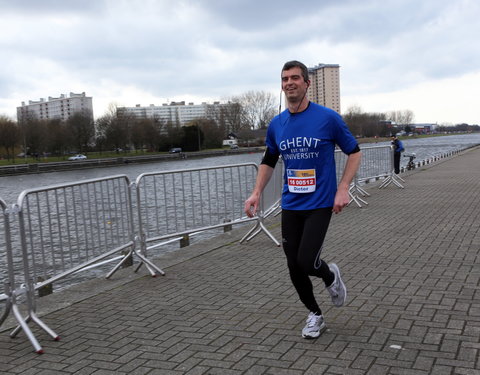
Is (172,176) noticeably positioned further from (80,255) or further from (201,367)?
(201,367)

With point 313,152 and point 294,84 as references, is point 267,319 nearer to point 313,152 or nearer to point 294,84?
point 313,152

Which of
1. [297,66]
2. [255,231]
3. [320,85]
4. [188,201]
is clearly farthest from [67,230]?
[320,85]

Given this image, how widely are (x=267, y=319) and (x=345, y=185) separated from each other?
1.46m

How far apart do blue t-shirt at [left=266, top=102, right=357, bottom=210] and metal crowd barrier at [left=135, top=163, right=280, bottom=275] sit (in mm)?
3020

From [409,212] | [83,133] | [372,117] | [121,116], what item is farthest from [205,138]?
[409,212]

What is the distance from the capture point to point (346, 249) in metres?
7.55

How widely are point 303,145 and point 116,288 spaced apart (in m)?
3.11

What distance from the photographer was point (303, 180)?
4.11 meters

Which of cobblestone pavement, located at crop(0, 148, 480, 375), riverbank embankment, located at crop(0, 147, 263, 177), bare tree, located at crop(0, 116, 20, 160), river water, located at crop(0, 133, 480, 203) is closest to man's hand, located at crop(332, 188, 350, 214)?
cobblestone pavement, located at crop(0, 148, 480, 375)

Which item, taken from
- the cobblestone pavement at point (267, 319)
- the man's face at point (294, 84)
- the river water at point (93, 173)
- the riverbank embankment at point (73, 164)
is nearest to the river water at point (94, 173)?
the river water at point (93, 173)

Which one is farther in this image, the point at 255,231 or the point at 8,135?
the point at 8,135

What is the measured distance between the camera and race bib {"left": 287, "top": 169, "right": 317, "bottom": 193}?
409cm

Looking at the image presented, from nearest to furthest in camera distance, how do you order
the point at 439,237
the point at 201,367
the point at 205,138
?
1. the point at 201,367
2. the point at 439,237
3. the point at 205,138

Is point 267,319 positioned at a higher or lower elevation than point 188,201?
lower
